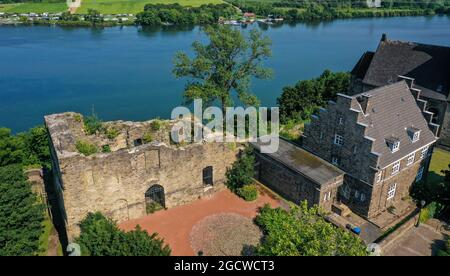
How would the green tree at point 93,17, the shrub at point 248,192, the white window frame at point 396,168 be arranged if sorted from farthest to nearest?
the green tree at point 93,17 → the shrub at point 248,192 → the white window frame at point 396,168

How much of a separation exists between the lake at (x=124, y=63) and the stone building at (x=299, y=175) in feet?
93.8

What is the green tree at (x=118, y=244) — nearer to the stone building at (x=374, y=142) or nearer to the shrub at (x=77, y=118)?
the shrub at (x=77, y=118)

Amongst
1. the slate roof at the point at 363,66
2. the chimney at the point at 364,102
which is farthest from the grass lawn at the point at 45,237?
the slate roof at the point at 363,66

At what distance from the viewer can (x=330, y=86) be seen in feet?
169

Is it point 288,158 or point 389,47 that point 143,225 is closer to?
point 288,158

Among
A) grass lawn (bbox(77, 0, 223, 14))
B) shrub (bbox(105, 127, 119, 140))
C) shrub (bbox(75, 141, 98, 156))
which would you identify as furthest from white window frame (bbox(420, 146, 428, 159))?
grass lawn (bbox(77, 0, 223, 14))

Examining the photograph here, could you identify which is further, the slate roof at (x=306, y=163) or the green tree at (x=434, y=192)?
the green tree at (x=434, y=192)

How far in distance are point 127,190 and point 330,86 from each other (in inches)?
1314

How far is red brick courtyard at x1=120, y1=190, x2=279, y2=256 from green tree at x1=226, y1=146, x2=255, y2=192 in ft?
2.66

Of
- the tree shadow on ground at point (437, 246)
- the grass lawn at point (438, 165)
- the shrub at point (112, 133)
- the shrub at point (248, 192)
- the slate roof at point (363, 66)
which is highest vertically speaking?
the slate roof at point (363, 66)

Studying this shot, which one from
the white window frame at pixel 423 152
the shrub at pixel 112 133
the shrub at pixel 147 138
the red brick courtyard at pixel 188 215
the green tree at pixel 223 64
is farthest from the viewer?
the green tree at pixel 223 64

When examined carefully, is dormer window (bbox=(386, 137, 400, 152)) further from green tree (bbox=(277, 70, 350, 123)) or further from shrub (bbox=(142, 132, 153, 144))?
green tree (bbox=(277, 70, 350, 123))

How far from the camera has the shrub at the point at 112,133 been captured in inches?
1248

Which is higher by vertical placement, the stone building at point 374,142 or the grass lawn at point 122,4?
the grass lawn at point 122,4
